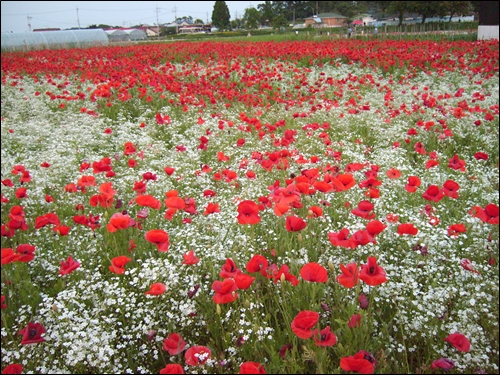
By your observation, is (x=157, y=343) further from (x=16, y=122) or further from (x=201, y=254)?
(x=16, y=122)

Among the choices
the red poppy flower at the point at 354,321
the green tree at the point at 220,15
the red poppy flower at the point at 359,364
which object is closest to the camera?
the red poppy flower at the point at 359,364

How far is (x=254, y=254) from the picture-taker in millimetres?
2674

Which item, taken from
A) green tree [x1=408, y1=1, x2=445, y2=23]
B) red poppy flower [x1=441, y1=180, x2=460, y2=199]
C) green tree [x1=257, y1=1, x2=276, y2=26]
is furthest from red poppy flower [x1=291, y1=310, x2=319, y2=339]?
green tree [x1=257, y1=1, x2=276, y2=26]

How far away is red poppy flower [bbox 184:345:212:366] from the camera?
5.43 feet

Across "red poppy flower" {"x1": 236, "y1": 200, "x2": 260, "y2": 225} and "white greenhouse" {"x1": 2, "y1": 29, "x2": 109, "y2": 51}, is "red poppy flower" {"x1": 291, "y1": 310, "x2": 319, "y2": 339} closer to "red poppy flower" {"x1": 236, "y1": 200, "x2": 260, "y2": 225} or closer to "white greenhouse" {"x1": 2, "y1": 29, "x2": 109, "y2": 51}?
"red poppy flower" {"x1": 236, "y1": 200, "x2": 260, "y2": 225}

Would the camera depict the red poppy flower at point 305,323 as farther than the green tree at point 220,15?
No

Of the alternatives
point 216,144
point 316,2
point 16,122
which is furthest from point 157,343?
point 316,2

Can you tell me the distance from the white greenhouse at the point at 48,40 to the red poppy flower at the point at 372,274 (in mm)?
25035

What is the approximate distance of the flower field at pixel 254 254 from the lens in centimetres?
182

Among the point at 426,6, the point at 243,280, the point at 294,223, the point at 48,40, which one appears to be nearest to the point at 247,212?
the point at 294,223

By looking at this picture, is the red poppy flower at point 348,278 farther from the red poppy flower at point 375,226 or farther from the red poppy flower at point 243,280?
the red poppy flower at point 243,280

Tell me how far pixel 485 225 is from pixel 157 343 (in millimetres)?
2352

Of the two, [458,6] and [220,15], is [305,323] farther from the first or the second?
[220,15]

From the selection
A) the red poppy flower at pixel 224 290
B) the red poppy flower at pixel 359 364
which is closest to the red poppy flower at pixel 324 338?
the red poppy flower at pixel 359 364
